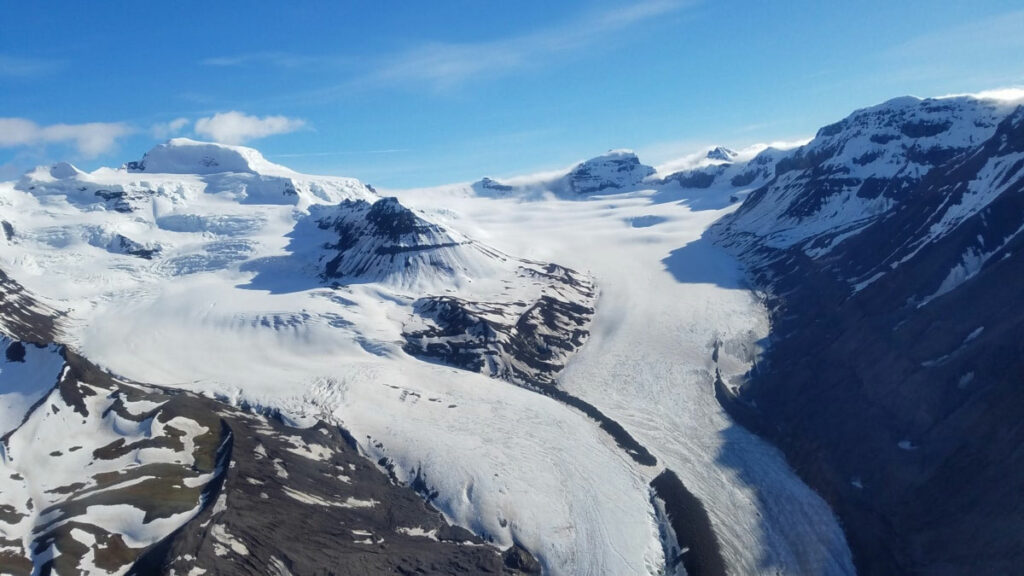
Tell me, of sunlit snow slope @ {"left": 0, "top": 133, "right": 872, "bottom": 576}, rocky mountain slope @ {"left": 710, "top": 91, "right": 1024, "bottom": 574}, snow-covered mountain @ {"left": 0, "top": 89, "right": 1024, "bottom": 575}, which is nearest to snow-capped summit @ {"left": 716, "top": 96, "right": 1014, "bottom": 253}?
snow-covered mountain @ {"left": 0, "top": 89, "right": 1024, "bottom": 575}

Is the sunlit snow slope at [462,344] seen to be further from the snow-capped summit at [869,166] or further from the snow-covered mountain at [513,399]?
the snow-capped summit at [869,166]

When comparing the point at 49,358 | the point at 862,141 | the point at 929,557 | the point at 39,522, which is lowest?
the point at 929,557

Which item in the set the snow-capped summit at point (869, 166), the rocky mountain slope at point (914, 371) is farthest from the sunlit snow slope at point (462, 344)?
the snow-capped summit at point (869, 166)

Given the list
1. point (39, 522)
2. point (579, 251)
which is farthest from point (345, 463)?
point (579, 251)

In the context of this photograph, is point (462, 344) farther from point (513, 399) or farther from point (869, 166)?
point (869, 166)

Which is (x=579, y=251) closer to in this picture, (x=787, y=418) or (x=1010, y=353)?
(x=787, y=418)

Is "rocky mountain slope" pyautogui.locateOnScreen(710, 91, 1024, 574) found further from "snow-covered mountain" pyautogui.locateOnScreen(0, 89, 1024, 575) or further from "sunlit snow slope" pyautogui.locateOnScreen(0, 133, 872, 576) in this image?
"sunlit snow slope" pyautogui.locateOnScreen(0, 133, 872, 576)

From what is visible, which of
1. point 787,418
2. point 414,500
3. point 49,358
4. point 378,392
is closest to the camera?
point 414,500

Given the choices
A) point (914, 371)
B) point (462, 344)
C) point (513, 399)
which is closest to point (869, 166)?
point (914, 371)

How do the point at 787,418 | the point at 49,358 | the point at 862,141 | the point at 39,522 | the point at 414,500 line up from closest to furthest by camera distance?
the point at 39,522
the point at 414,500
the point at 49,358
the point at 787,418
the point at 862,141
